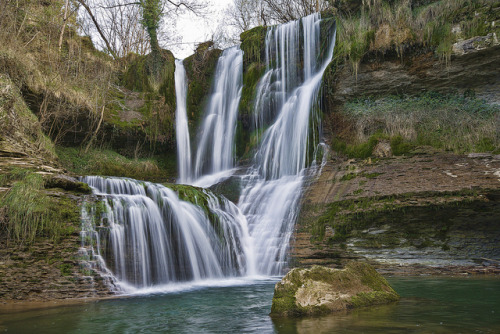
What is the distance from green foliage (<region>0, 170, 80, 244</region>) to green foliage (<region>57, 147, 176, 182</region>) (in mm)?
5746

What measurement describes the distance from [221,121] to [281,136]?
3517 mm

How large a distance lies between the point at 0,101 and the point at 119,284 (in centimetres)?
467

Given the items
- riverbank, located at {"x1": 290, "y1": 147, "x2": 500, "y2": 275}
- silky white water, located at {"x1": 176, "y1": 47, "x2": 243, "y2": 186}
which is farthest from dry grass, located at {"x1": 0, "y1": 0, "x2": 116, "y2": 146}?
riverbank, located at {"x1": 290, "y1": 147, "x2": 500, "y2": 275}

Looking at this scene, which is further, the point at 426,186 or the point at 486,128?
the point at 486,128

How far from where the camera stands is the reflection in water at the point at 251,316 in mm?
3617

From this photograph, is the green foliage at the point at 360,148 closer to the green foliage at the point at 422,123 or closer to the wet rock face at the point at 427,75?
the green foliage at the point at 422,123

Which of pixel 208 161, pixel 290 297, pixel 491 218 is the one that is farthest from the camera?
pixel 208 161

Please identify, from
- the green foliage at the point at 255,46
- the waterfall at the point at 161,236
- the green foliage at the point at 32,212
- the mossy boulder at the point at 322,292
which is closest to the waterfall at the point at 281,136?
the green foliage at the point at 255,46

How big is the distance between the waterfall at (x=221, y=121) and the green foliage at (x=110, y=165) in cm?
149

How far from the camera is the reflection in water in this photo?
11.9 feet

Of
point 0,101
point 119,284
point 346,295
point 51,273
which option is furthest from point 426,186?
point 0,101

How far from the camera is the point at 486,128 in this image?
9.09 m

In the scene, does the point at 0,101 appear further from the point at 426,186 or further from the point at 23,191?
the point at 426,186

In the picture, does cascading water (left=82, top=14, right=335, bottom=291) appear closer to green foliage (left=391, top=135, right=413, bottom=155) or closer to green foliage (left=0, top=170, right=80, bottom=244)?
green foliage (left=0, top=170, right=80, bottom=244)
